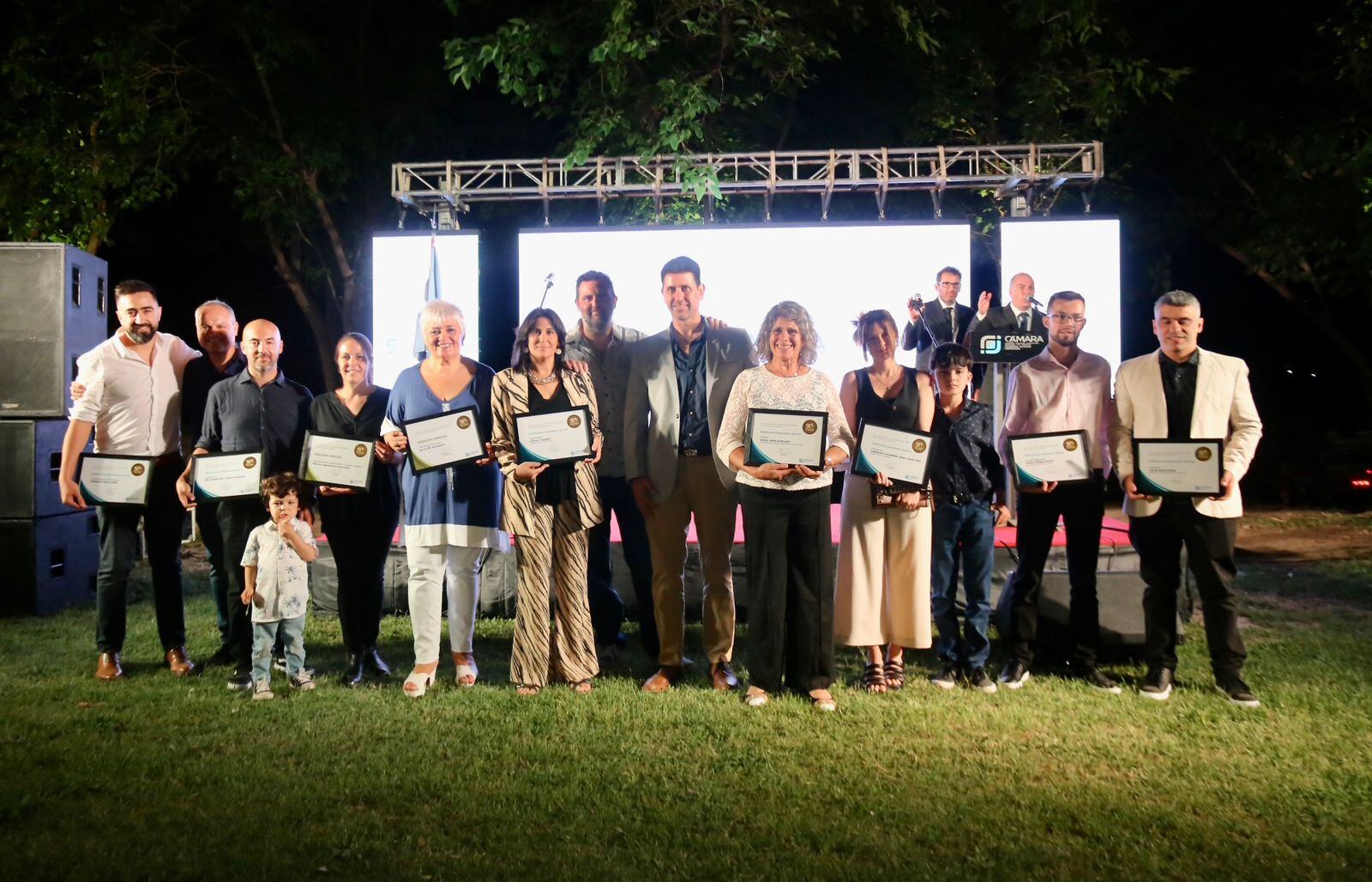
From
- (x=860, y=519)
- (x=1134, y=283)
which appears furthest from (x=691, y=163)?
(x=1134, y=283)

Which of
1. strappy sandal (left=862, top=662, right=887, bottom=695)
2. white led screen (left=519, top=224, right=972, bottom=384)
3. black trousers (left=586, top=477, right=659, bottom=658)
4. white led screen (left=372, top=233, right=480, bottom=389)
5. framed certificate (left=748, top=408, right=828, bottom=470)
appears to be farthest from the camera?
white led screen (left=372, top=233, right=480, bottom=389)

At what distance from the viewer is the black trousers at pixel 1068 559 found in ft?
15.6

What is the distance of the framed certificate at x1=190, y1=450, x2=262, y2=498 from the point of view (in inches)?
185

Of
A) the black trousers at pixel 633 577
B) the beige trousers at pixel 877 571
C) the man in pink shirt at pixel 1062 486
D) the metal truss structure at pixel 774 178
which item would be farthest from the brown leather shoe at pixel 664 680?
A: the metal truss structure at pixel 774 178

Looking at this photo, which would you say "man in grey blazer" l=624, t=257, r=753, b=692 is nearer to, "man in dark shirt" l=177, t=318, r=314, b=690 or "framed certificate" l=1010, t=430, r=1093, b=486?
"framed certificate" l=1010, t=430, r=1093, b=486

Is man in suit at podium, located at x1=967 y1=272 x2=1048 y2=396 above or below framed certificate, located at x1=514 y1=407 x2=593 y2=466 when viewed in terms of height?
above

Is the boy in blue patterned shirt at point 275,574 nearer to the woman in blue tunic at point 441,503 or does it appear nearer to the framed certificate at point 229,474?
the framed certificate at point 229,474

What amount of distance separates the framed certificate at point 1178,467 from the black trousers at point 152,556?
4385 millimetres

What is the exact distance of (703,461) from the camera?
4.68m

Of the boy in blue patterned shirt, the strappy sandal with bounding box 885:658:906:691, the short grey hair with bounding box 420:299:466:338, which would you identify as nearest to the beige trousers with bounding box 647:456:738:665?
the strappy sandal with bounding box 885:658:906:691

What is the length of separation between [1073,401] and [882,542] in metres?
1.08

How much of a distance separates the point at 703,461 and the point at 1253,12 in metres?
12.5

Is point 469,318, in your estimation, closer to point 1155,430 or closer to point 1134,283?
point 1155,430

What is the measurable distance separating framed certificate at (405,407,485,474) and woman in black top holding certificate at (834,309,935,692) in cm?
164
